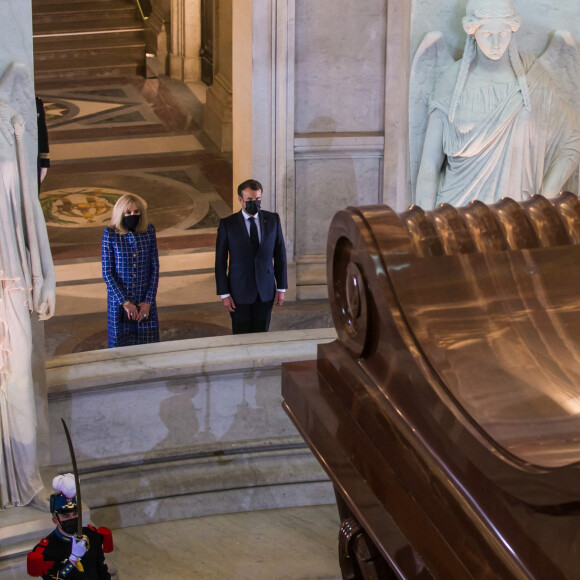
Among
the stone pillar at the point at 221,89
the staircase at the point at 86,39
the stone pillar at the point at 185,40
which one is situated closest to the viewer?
the stone pillar at the point at 221,89

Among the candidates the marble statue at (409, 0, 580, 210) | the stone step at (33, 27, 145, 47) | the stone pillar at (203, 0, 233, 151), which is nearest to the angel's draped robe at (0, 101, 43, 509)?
the marble statue at (409, 0, 580, 210)

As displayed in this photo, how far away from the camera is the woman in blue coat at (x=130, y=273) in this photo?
245 inches

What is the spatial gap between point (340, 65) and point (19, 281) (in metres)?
3.64

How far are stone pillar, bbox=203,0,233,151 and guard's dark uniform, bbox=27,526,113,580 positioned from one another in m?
7.80

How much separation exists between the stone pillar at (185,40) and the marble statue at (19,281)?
9.54 m

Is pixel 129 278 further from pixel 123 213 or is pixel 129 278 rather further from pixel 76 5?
pixel 76 5

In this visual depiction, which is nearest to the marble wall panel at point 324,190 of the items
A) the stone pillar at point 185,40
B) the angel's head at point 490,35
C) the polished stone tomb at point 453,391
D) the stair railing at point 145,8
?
the angel's head at point 490,35

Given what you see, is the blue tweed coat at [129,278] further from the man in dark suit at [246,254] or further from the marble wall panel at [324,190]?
the marble wall panel at [324,190]

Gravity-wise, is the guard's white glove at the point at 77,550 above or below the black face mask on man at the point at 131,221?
below

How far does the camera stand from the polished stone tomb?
122cm

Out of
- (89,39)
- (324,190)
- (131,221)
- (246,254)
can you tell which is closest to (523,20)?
(324,190)

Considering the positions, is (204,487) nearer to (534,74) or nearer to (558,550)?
(534,74)

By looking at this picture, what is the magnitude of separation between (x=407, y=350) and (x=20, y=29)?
3613 mm

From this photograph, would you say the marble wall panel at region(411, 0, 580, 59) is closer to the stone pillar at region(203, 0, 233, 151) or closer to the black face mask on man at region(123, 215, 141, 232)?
the black face mask on man at region(123, 215, 141, 232)
